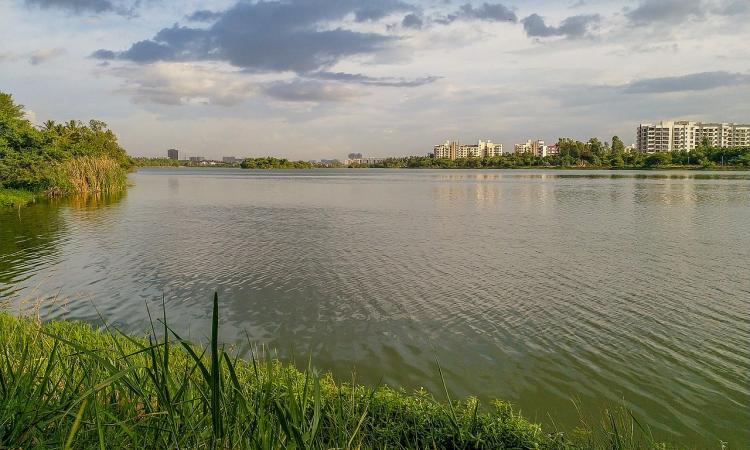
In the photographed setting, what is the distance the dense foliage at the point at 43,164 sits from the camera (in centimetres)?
3641

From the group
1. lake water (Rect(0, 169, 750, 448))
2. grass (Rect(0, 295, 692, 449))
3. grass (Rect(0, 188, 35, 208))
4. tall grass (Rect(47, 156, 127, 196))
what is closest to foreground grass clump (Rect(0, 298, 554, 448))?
grass (Rect(0, 295, 692, 449))

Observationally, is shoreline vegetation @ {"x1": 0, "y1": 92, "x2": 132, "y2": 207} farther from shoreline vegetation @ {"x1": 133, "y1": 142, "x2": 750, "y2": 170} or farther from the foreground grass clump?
shoreline vegetation @ {"x1": 133, "y1": 142, "x2": 750, "y2": 170}

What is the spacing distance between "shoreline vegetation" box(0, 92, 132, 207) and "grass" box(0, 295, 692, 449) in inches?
1306

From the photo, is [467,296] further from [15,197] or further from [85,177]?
[85,177]

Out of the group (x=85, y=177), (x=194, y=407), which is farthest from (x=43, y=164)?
(x=194, y=407)

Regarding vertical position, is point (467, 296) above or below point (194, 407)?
below

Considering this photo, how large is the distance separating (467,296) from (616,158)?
157m

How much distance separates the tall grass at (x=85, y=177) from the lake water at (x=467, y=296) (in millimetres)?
14603

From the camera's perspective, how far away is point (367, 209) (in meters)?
37.6

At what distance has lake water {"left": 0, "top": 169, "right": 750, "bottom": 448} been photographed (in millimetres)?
8867

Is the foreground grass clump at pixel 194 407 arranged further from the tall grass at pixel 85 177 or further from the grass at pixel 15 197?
the tall grass at pixel 85 177

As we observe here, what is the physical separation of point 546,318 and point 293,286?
23.8ft

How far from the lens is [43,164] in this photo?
38.9 metres

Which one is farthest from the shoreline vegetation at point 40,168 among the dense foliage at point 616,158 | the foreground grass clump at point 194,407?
the dense foliage at point 616,158
